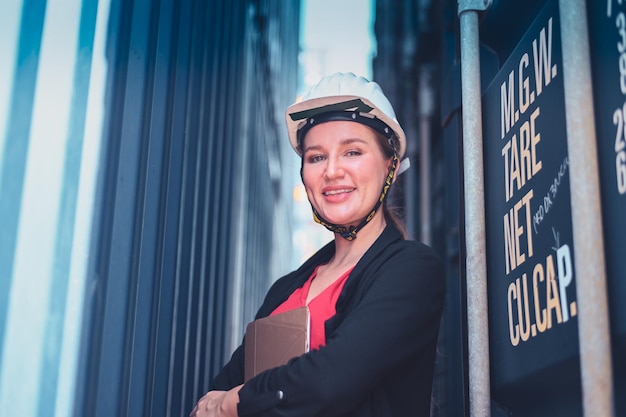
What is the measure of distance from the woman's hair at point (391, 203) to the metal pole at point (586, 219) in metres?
1.07

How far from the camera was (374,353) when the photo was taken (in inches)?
66.9

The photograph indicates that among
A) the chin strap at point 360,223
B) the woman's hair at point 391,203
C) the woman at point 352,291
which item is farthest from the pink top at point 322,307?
the woman's hair at point 391,203

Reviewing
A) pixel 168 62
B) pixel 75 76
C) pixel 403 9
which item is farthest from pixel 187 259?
pixel 403 9

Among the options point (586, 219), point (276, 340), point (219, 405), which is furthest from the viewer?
point (276, 340)

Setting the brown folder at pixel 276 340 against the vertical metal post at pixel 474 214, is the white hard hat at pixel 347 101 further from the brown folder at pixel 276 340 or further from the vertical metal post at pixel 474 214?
the brown folder at pixel 276 340

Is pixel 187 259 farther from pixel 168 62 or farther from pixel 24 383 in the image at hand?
pixel 24 383

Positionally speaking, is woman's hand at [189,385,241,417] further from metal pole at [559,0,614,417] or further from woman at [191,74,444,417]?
metal pole at [559,0,614,417]

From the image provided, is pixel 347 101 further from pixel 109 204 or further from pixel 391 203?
pixel 109 204

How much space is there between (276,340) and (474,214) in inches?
27.3

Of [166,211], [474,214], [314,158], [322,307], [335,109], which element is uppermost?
[335,109]

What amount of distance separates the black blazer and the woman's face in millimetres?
176

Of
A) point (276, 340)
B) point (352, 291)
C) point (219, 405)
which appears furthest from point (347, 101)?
point (219, 405)

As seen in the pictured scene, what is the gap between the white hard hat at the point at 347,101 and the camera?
7.14 feet

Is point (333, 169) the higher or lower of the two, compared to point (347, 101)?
lower
